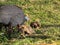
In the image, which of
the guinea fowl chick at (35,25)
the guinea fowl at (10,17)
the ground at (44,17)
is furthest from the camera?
the guinea fowl chick at (35,25)

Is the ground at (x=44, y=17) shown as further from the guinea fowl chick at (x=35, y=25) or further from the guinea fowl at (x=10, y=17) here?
the guinea fowl at (x=10, y=17)

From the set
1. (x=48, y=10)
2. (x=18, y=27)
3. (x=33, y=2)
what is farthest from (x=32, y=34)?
(x=33, y=2)

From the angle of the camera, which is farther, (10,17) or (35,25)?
(35,25)

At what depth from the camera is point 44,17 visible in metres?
12.9

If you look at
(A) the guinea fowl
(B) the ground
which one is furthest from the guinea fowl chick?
(A) the guinea fowl

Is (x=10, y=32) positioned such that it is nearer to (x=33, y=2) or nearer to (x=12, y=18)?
(x=12, y=18)

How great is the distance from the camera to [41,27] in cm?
1159

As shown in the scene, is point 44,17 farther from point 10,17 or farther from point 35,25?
point 10,17

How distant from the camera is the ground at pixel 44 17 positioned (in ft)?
32.8

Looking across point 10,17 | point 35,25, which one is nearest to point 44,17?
point 35,25

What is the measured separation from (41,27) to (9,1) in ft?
10.9

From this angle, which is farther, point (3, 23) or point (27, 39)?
point (3, 23)

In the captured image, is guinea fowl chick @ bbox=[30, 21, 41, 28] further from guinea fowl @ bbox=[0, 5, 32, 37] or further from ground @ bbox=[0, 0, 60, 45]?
guinea fowl @ bbox=[0, 5, 32, 37]

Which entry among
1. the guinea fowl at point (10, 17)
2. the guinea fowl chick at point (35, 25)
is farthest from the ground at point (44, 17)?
the guinea fowl at point (10, 17)
